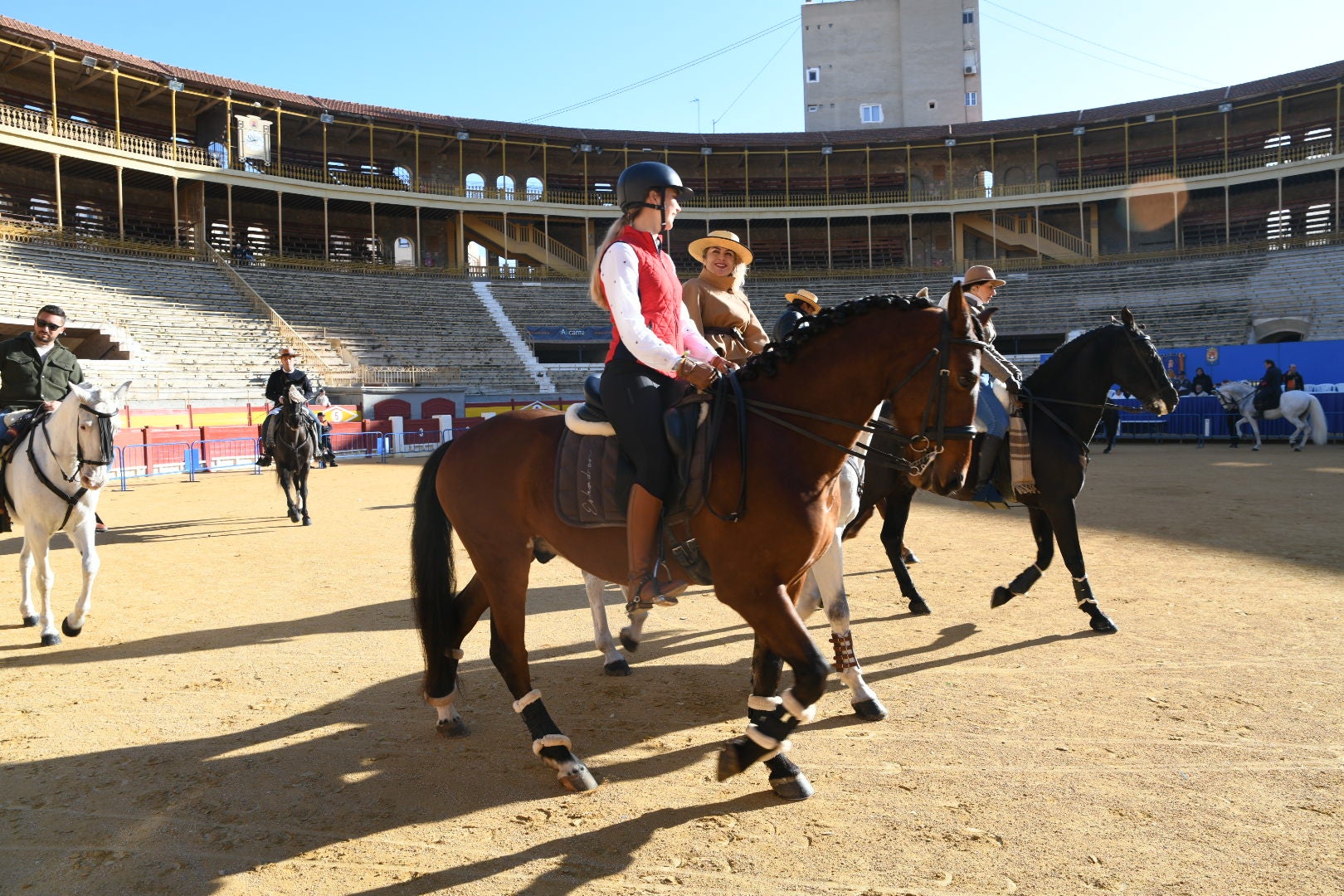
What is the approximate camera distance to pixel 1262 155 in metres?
36.6

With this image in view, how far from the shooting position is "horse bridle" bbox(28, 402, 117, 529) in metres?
5.83

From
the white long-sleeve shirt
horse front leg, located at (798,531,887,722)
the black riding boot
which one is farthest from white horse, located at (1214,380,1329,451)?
the white long-sleeve shirt

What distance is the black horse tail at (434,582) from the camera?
4.03 m

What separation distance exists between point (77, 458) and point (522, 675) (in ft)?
13.9

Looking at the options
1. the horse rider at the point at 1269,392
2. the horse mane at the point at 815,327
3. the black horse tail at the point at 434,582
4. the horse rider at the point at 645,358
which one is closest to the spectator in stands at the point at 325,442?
the black horse tail at the point at 434,582

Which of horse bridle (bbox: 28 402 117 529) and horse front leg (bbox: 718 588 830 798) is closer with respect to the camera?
horse front leg (bbox: 718 588 830 798)

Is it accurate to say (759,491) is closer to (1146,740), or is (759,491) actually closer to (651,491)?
(651,491)

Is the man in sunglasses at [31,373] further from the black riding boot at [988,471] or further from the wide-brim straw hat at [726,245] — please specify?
the black riding boot at [988,471]

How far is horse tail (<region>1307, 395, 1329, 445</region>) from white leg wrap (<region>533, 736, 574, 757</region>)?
71.5 ft

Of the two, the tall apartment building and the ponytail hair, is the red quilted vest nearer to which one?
the ponytail hair

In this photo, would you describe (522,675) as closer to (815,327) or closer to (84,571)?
(815,327)

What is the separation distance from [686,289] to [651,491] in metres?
1.97

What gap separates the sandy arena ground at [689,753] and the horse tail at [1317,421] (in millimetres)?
15464

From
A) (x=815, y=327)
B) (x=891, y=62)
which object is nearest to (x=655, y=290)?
(x=815, y=327)
